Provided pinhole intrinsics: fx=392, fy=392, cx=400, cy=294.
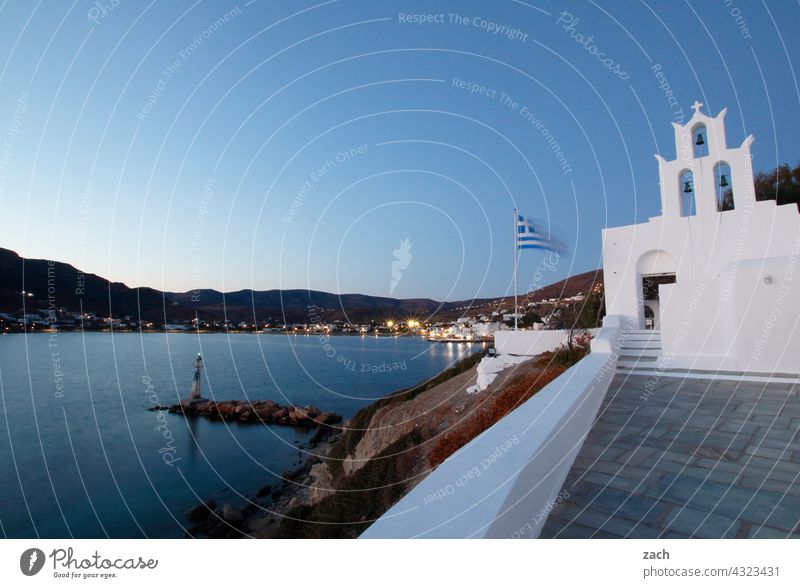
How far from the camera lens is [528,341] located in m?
14.5

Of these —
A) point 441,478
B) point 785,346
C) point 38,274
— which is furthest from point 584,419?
point 38,274

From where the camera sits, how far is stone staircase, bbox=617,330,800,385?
6.40m

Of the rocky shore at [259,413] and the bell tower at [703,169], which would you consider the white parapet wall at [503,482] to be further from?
the rocky shore at [259,413]

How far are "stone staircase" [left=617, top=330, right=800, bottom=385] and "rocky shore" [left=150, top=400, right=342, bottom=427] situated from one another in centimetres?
2174

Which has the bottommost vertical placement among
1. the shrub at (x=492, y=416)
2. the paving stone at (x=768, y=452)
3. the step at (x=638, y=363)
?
the shrub at (x=492, y=416)

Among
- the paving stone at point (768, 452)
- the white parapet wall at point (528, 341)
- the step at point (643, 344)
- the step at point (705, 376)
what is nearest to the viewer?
the paving stone at point (768, 452)

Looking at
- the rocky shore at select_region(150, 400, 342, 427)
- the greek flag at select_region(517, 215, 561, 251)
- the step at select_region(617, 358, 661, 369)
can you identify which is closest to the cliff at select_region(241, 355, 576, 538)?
the step at select_region(617, 358, 661, 369)

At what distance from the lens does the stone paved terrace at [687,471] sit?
8.48ft

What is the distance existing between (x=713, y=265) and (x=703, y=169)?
279 centimetres

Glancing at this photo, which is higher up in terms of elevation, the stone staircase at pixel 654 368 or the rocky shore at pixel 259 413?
the stone staircase at pixel 654 368

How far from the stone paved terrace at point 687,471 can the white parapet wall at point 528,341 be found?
8.46 metres

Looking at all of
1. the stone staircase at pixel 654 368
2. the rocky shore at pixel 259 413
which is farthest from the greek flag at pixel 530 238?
the rocky shore at pixel 259 413

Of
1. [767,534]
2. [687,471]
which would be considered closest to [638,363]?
[687,471]

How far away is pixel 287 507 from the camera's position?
48.6 feet
